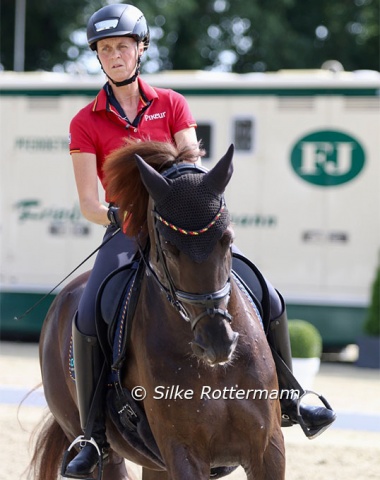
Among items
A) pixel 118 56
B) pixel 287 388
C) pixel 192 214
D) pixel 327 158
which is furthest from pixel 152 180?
pixel 327 158

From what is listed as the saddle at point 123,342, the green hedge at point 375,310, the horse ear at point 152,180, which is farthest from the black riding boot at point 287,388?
the green hedge at point 375,310

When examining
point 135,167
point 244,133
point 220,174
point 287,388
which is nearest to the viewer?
point 220,174

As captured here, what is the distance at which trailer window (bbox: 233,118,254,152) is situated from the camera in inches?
518

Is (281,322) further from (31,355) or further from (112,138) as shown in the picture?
(31,355)

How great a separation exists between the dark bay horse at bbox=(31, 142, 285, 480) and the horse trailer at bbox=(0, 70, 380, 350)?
8.65 meters

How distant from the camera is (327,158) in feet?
42.0

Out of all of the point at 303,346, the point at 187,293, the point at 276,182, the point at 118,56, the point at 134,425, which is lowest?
the point at 303,346

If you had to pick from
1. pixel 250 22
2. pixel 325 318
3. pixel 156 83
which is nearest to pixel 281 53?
pixel 250 22

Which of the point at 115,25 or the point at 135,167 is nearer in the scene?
the point at 135,167

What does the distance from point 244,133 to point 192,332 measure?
9.50m

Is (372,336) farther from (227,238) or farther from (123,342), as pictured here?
(227,238)

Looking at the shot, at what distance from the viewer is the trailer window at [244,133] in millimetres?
13164

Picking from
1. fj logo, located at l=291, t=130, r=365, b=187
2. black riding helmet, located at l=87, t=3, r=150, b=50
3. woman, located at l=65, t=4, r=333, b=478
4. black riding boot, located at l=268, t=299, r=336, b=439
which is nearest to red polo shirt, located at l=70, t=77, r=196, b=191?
woman, located at l=65, t=4, r=333, b=478

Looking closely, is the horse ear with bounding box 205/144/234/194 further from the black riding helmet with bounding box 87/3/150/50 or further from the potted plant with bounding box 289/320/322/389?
the potted plant with bounding box 289/320/322/389
